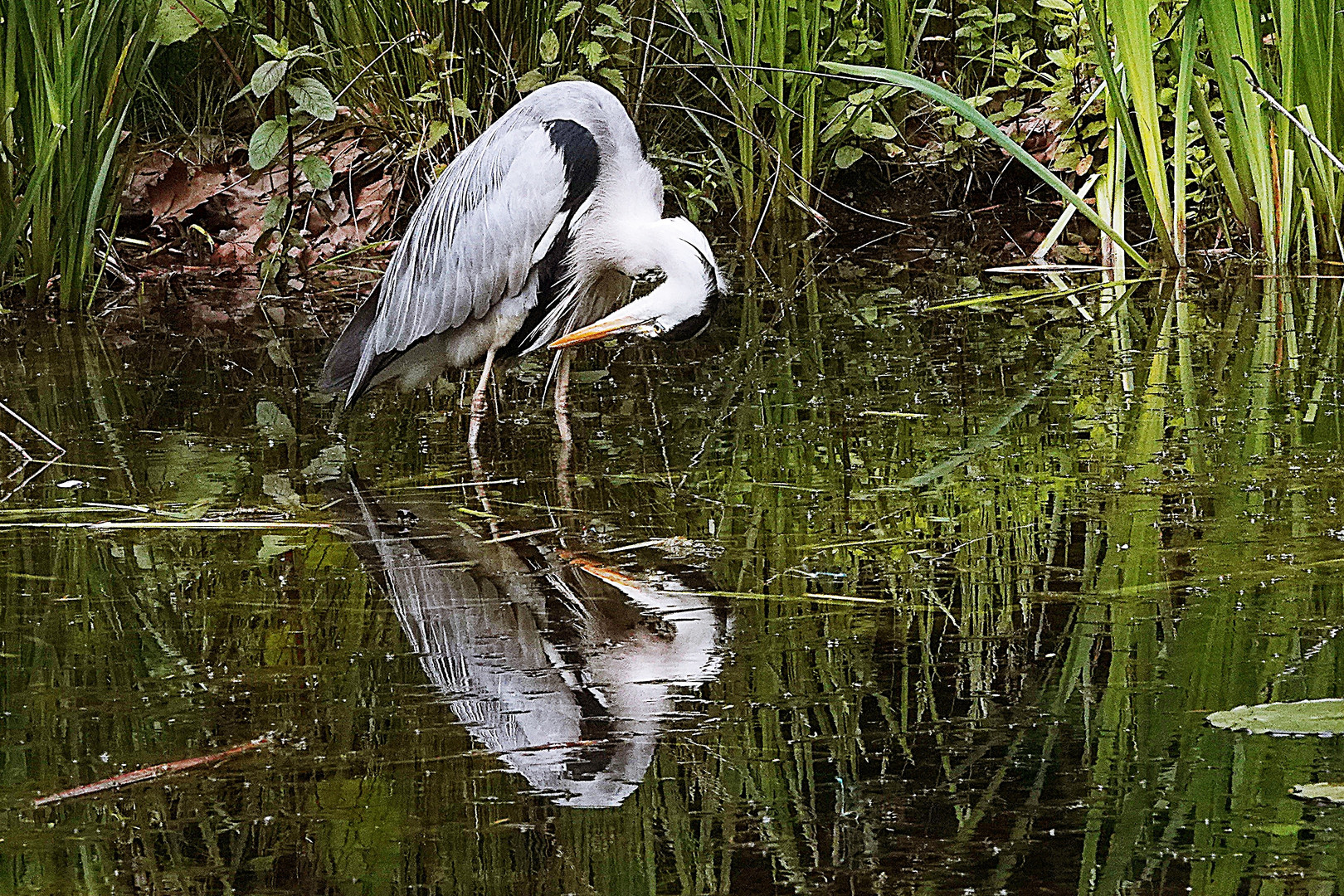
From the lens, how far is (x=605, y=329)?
3857 mm

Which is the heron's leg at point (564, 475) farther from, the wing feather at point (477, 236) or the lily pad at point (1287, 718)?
the lily pad at point (1287, 718)

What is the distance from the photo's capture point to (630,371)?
460 centimetres

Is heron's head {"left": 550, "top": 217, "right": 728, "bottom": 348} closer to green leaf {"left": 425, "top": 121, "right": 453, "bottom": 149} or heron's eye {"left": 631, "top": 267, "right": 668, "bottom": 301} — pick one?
heron's eye {"left": 631, "top": 267, "right": 668, "bottom": 301}

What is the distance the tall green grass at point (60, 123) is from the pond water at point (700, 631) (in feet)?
3.57

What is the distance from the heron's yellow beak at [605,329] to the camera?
383 centimetres

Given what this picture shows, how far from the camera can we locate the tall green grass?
196 inches

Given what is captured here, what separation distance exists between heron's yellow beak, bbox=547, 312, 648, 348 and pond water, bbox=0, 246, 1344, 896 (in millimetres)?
219

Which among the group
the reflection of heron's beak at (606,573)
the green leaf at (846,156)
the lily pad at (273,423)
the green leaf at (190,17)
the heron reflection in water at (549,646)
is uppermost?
the green leaf at (190,17)

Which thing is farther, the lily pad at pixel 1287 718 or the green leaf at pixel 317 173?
the green leaf at pixel 317 173

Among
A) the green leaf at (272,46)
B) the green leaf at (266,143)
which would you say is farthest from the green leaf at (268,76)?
the green leaf at (266,143)

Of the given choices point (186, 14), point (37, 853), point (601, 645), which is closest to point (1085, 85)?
point (186, 14)

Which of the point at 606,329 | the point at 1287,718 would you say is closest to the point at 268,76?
the point at 606,329

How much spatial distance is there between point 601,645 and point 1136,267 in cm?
390

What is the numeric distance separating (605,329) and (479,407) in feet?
1.50
